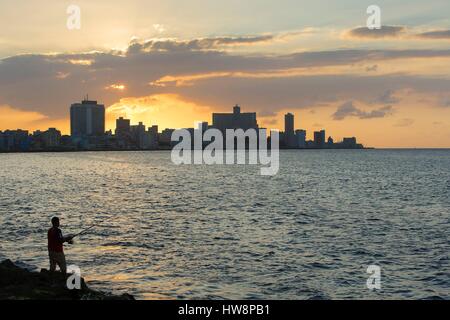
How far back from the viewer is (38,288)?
22.4m

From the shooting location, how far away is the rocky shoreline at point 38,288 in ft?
69.8

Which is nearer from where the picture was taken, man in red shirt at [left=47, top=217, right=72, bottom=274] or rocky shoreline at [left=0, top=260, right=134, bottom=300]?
rocky shoreline at [left=0, top=260, right=134, bottom=300]

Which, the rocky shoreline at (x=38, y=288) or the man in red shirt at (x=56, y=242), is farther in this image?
the man in red shirt at (x=56, y=242)

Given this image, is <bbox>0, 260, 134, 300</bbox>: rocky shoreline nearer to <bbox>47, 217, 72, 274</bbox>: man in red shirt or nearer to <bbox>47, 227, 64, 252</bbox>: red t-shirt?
<bbox>47, 217, 72, 274</bbox>: man in red shirt

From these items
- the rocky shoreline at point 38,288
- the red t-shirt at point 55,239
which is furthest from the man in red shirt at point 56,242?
the rocky shoreline at point 38,288

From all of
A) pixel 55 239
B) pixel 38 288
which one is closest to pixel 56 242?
pixel 55 239

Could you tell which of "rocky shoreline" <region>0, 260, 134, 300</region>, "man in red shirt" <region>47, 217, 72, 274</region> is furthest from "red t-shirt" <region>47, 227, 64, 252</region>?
"rocky shoreline" <region>0, 260, 134, 300</region>

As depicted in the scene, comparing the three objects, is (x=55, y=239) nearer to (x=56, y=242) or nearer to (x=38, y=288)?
(x=56, y=242)

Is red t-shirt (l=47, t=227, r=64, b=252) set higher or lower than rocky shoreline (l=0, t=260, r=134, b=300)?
higher

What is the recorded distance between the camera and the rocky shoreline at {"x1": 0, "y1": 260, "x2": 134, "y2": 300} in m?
21.3

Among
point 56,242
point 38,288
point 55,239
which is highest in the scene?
point 55,239

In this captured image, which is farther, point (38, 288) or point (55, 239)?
point (55, 239)

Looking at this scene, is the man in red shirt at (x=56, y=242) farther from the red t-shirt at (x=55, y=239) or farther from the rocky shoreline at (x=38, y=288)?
the rocky shoreline at (x=38, y=288)
